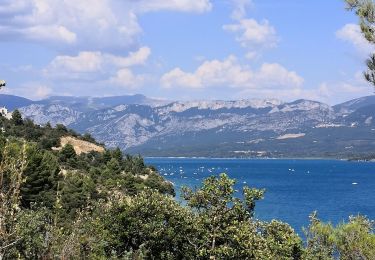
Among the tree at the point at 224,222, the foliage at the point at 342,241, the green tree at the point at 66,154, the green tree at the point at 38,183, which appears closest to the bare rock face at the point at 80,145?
the green tree at the point at 66,154

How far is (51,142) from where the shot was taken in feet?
317

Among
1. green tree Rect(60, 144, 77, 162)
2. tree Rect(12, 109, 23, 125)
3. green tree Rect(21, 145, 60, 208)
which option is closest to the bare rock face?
tree Rect(12, 109, 23, 125)

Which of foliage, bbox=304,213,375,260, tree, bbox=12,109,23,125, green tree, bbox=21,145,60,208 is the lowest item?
foliage, bbox=304,213,375,260

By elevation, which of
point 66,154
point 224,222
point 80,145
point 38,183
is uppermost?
point 80,145

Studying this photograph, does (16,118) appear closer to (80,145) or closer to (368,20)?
(80,145)

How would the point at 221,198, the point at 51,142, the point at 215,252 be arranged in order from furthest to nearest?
the point at 51,142, the point at 221,198, the point at 215,252

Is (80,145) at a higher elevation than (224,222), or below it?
higher

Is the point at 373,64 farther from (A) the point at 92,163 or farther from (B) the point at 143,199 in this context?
(A) the point at 92,163

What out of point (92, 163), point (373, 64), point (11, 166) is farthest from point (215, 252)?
point (92, 163)

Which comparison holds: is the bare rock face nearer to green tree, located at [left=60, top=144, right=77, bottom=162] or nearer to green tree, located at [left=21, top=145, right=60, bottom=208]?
green tree, located at [left=60, top=144, right=77, bottom=162]

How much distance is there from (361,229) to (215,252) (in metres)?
24.1

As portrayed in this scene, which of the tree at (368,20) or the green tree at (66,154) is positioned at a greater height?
the tree at (368,20)

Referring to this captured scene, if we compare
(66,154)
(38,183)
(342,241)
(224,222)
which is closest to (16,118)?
(66,154)

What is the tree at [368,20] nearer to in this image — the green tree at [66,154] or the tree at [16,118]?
the green tree at [66,154]
